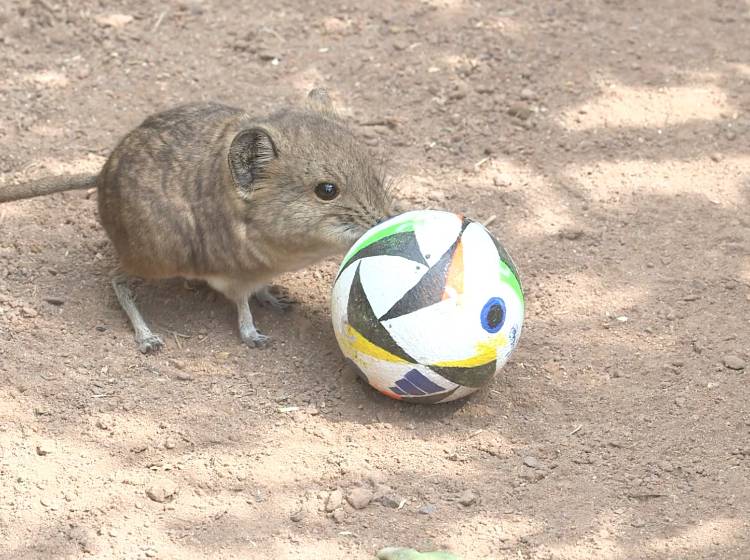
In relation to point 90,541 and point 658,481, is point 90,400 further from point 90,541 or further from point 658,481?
point 658,481

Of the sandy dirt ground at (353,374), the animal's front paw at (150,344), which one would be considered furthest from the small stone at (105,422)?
the animal's front paw at (150,344)

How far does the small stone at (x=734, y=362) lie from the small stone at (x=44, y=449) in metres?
3.20

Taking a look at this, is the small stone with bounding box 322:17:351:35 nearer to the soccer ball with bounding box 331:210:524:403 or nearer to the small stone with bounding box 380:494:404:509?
the soccer ball with bounding box 331:210:524:403

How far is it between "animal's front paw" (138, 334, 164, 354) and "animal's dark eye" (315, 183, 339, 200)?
116cm

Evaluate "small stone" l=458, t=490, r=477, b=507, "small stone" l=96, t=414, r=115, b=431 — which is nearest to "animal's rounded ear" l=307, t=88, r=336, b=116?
"small stone" l=96, t=414, r=115, b=431

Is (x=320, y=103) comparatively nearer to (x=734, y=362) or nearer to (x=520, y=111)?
(x=520, y=111)

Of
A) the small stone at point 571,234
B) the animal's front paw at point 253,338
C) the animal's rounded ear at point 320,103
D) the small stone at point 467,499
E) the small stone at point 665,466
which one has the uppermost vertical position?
the animal's rounded ear at point 320,103

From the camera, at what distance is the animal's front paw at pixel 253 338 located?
6238 mm

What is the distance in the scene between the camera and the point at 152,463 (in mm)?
5309

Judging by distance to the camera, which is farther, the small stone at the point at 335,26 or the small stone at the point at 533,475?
the small stone at the point at 335,26

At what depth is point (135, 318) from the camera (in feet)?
20.9

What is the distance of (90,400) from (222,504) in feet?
3.36

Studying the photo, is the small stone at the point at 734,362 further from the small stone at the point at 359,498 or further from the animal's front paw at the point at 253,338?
the animal's front paw at the point at 253,338

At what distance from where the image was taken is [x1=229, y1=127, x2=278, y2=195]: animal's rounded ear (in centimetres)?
584
